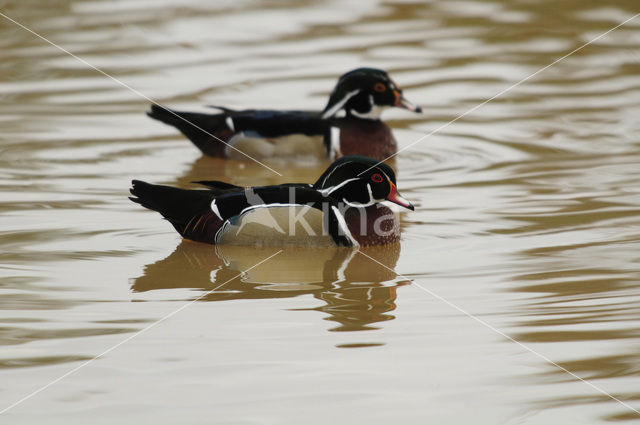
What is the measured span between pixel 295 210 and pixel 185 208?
841 millimetres

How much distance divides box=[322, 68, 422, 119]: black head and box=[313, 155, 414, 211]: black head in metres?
3.25

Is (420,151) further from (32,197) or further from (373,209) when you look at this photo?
(32,197)

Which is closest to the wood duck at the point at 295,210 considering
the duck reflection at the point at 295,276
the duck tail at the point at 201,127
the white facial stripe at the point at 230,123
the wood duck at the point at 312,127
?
the duck reflection at the point at 295,276

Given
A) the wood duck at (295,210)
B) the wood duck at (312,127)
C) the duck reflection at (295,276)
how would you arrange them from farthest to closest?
the wood duck at (312,127) < the wood duck at (295,210) < the duck reflection at (295,276)

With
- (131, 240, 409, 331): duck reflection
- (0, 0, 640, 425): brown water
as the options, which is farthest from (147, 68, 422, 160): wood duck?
(131, 240, 409, 331): duck reflection

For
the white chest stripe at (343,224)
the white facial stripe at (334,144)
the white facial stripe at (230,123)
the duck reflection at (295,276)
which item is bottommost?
the duck reflection at (295,276)

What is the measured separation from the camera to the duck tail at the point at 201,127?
1154cm

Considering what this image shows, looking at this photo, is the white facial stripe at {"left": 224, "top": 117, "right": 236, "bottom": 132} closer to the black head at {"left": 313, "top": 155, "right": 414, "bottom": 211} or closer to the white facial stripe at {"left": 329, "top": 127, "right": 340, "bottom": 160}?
the white facial stripe at {"left": 329, "top": 127, "right": 340, "bottom": 160}

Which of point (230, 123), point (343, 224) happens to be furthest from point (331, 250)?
point (230, 123)

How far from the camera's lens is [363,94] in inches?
459

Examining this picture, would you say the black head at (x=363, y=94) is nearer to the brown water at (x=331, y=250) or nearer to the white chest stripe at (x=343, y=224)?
the brown water at (x=331, y=250)

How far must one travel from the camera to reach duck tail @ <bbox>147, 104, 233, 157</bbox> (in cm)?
1154

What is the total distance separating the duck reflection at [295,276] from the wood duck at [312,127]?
3.01 meters

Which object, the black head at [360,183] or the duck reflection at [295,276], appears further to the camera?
the black head at [360,183]
